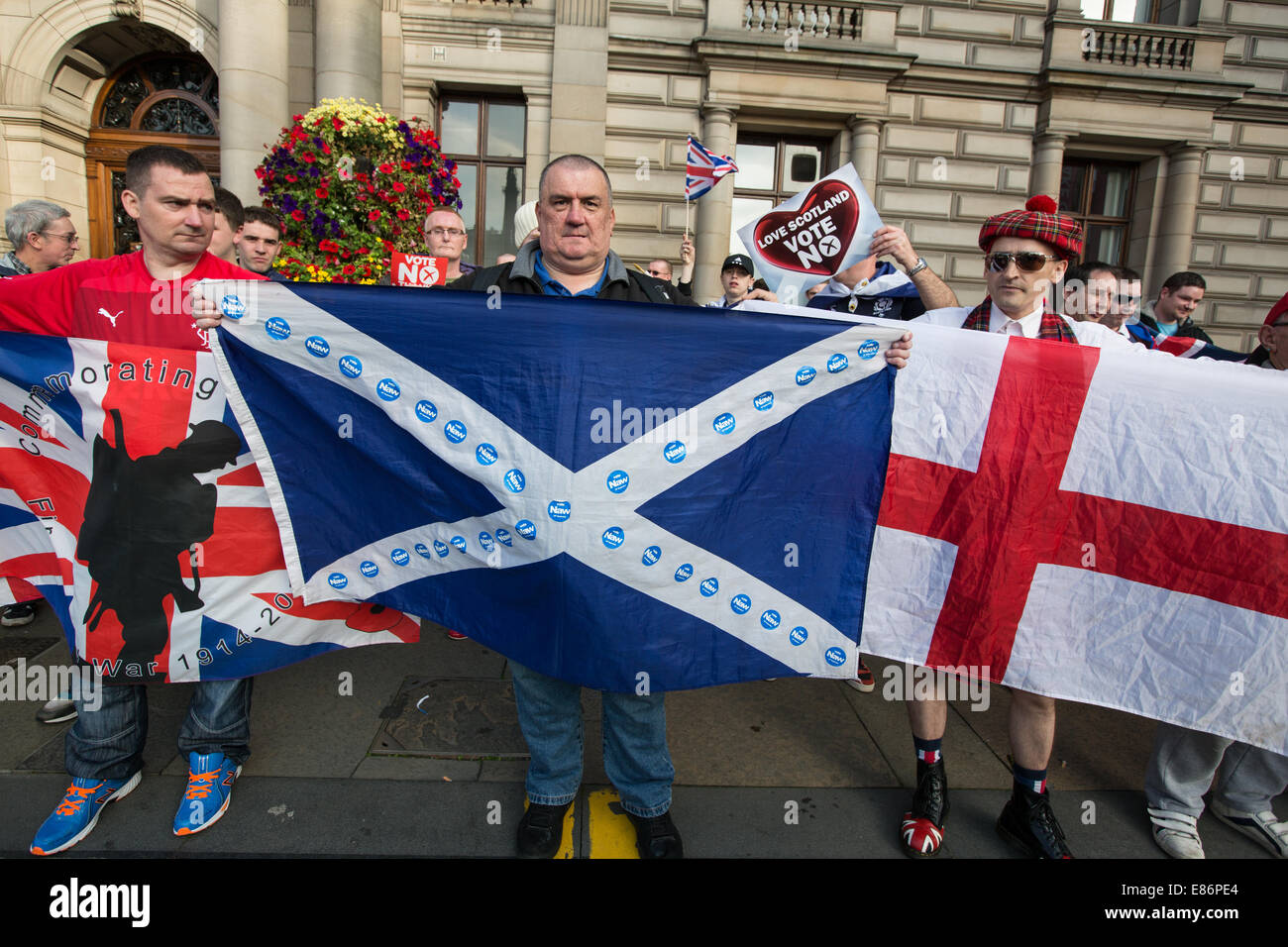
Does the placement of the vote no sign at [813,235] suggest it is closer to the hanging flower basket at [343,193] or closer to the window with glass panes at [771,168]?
the hanging flower basket at [343,193]

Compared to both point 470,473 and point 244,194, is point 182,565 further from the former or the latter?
point 244,194

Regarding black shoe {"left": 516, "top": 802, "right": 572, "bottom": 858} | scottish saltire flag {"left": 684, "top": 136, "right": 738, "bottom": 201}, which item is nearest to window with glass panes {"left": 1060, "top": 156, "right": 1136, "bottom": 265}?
scottish saltire flag {"left": 684, "top": 136, "right": 738, "bottom": 201}

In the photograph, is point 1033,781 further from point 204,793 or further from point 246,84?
point 246,84

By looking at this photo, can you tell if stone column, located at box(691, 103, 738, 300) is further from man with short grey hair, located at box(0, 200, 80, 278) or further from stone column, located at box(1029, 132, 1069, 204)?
man with short grey hair, located at box(0, 200, 80, 278)

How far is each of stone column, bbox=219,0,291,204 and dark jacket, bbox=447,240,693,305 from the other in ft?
26.5

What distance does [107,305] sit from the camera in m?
2.38

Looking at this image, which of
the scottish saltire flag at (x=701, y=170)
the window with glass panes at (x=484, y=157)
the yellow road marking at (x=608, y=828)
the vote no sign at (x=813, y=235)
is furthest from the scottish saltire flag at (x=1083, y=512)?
the window with glass panes at (x=484, y=157)

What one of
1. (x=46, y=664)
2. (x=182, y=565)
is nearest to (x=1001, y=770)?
(x=182, y=565)

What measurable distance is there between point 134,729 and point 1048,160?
13.1 m

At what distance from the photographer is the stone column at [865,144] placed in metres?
10.5

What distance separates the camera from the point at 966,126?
1080cm

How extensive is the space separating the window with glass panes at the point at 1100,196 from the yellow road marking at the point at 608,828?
516 inches

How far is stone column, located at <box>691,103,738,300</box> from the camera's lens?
10.4 meters
